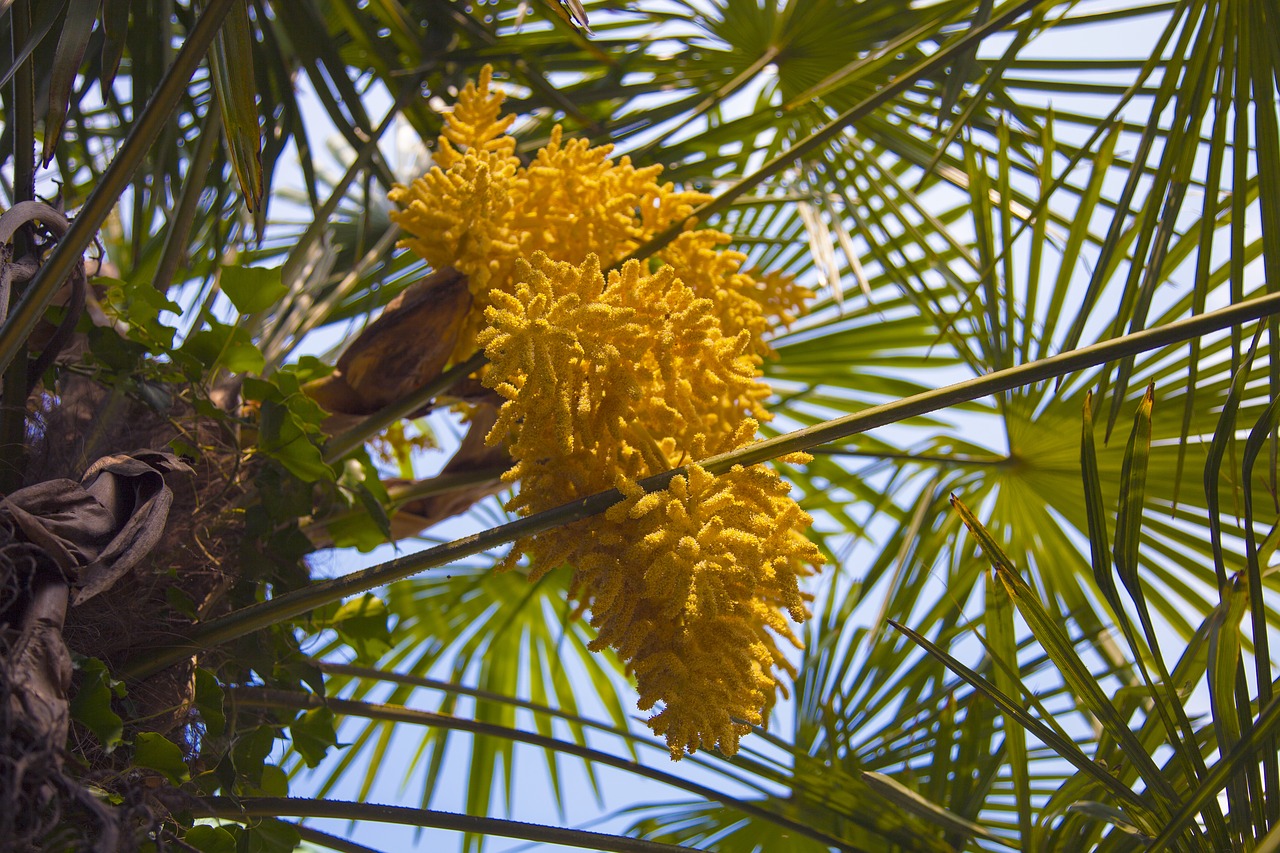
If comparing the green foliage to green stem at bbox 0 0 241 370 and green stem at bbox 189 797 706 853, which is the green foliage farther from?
green stem at bbox 0 0 241 370

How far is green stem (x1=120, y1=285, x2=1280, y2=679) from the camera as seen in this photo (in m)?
0.81

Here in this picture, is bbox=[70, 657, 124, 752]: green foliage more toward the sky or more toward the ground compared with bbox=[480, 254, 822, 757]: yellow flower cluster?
more toward the ground

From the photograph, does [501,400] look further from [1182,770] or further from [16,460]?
[1182,770]

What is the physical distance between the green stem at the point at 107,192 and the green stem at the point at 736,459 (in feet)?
1.06

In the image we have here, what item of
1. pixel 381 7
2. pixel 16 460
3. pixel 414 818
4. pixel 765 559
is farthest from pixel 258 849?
pixel 381 7

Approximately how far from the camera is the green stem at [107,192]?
0.85m

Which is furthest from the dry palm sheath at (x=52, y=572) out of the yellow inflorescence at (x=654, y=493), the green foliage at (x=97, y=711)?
the yellow inflorescence at (x=654, y=493)

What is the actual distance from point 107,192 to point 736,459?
608mm

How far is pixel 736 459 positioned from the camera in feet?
3.14

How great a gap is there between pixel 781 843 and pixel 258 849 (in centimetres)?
104

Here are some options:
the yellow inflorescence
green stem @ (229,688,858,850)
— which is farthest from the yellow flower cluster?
green stem @ (229,688,858,850)

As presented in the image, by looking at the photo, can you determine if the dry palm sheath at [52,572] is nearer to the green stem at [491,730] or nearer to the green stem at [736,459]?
the green stem at [736,459]

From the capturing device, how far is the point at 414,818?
3.27ft

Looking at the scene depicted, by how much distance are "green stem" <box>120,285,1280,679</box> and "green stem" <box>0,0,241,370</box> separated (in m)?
0.32
